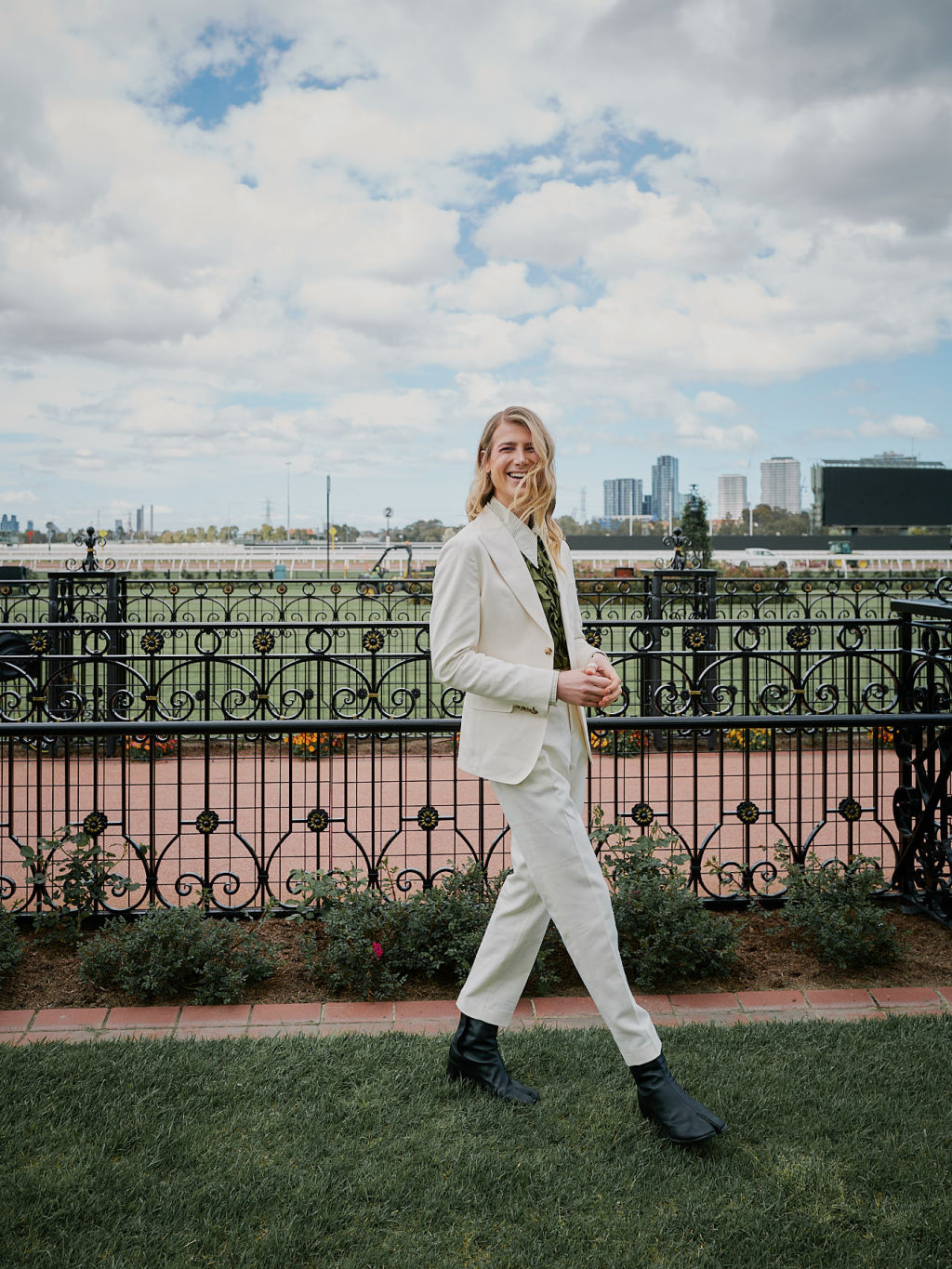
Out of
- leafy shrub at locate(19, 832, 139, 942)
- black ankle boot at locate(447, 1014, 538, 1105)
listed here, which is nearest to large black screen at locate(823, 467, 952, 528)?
leafy shrub at locate(19, 832, 139, 942)

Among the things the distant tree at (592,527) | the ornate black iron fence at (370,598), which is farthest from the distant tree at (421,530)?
the ornate black iron fence at (370,598)

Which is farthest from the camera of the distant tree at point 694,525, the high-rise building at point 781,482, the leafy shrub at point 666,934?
the high-rise building at point 781,482

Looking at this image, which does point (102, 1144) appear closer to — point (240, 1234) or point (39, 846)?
point (240, 1234)

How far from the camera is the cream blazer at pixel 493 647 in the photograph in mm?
2422

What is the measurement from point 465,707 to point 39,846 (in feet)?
6.85

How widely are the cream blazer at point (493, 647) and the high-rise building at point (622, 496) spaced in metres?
82.0

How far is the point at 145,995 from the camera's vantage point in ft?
10.8

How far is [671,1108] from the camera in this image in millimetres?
2377

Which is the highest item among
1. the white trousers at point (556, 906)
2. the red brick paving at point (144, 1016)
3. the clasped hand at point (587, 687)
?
the clasped hand at point (587, 687)

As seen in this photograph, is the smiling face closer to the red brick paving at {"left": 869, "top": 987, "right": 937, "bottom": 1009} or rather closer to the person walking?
the person walking

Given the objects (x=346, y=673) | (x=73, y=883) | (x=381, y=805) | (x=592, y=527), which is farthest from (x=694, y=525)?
(x=592, y=527)

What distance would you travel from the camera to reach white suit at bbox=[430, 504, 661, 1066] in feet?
7.88

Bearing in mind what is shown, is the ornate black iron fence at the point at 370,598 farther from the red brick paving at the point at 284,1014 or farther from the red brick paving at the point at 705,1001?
the red brick paving at the point at 284,1014

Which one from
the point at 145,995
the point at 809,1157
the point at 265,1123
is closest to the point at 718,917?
the point at 809,1157
